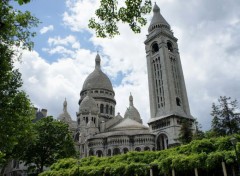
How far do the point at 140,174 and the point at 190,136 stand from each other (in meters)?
24.0

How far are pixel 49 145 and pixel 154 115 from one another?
32.9 m

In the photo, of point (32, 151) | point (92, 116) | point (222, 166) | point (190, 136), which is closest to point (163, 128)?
point (190, 136)

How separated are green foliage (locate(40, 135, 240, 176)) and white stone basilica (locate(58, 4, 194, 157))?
23823 millimetres

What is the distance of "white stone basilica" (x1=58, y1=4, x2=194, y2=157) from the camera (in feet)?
212

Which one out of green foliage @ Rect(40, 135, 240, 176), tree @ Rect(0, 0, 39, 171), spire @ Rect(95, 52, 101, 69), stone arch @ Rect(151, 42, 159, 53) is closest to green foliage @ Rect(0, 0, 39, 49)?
tree @ Rect(0, 0, 39, 171)

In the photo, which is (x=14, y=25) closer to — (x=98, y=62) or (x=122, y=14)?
(x=122, y=14)

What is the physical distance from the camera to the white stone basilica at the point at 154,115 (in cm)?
6450

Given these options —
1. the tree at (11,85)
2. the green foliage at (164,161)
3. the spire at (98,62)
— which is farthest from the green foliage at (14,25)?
the spire at (98,62)

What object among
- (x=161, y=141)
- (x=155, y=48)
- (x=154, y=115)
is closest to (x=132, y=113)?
(x=154, y=115)

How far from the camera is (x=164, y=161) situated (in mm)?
30031

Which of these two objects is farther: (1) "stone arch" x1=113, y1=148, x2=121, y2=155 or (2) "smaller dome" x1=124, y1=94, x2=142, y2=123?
(2) "smaller dome" x1=124, y1=94, x2=142, y2=123

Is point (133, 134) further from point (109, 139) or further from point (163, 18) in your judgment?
point (163, 18)

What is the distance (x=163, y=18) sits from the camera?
8119 centimetres

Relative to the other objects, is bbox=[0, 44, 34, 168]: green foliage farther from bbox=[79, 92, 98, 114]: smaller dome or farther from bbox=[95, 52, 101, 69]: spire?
bbox=[95, 52, 101, 69]: spire
